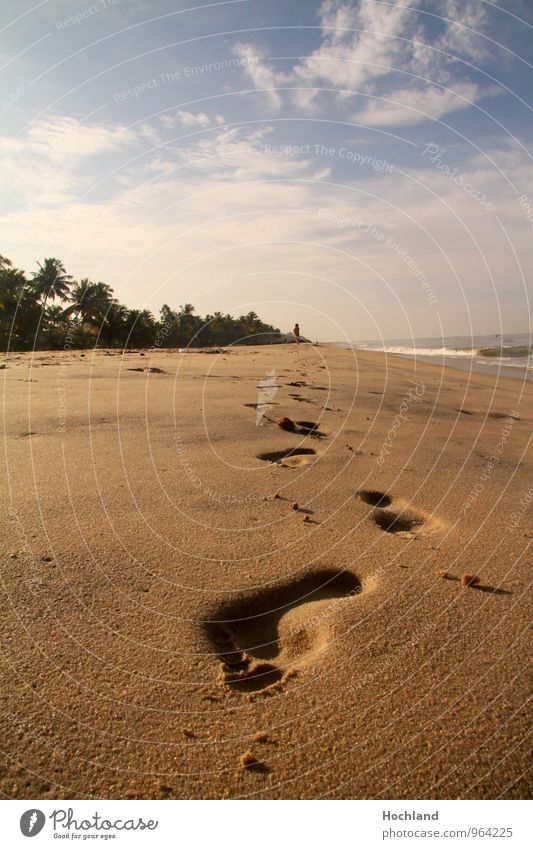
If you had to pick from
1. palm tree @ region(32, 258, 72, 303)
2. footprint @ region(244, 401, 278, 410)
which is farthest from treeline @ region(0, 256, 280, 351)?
footprint @ region(244, 401, 278, 410)

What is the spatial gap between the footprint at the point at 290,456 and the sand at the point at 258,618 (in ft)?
0.12

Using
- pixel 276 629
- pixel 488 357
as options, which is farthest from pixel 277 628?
pixel 488 357

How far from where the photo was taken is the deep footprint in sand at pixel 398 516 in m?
3.92

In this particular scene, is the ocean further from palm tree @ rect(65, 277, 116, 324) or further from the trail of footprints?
palm tree @ rect(65, 277, 116, 324)

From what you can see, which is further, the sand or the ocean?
the ocean

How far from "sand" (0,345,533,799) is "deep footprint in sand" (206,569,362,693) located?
1 cm

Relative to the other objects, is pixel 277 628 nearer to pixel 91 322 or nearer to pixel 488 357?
pixel 488 357

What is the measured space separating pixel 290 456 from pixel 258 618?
2.84 m

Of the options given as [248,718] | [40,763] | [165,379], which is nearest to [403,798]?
[248,718]

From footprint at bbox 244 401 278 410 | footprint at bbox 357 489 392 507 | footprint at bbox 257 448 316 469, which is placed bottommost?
footprint at bbox 357 489 392 507

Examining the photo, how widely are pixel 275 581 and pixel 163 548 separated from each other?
80 cm

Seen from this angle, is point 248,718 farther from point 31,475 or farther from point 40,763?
point 31,475

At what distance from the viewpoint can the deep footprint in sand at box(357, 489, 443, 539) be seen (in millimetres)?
3919

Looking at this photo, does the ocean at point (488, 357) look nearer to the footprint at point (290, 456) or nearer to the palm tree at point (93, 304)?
the footprint at point (290, 456)
